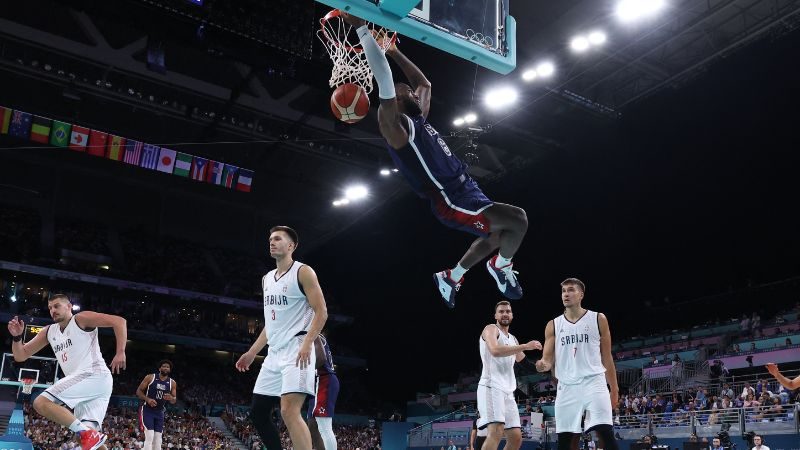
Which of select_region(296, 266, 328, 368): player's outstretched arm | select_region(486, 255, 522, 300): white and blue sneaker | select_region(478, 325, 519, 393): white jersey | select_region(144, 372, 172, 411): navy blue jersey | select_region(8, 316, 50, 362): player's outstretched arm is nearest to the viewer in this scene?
select_region(296, 266, 328, 368): player's outstretched arm

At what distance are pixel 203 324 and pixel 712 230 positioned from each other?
2708 centimetres

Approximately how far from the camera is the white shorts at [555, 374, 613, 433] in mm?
6383

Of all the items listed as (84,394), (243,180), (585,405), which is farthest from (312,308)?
(243,180)

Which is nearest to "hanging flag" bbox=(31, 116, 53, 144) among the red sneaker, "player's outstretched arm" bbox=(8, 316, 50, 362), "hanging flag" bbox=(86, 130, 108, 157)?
"hanging flag" bbox=(86, 130, 108, 157)

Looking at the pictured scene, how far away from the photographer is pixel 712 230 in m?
23.8

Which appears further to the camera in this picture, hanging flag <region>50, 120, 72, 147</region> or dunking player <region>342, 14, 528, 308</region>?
hanging flag <region>50, 120, 72, 147</region>

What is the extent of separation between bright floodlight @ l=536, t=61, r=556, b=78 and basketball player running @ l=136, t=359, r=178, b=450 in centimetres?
1366

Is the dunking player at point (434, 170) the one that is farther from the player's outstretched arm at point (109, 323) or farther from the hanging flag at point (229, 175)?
the hanging flag at point (229, 175)

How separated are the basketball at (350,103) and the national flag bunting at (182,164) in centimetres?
2184

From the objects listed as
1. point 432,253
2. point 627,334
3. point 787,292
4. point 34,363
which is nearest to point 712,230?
point 787,292

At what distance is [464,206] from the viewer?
5.61 meters

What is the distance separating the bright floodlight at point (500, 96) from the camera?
70.8ft

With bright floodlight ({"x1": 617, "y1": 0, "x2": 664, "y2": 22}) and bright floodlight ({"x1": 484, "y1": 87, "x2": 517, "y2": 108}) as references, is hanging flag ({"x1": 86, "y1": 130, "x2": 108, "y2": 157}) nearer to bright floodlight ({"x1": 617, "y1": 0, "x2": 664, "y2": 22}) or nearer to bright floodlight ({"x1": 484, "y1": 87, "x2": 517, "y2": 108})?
bright floodlight ({"x1": 484, "y1": 87, "x2": 517, "y2": 108})

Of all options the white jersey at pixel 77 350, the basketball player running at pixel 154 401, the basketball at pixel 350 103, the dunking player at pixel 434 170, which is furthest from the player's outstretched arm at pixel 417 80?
the basketball player running at pixel 154 401
